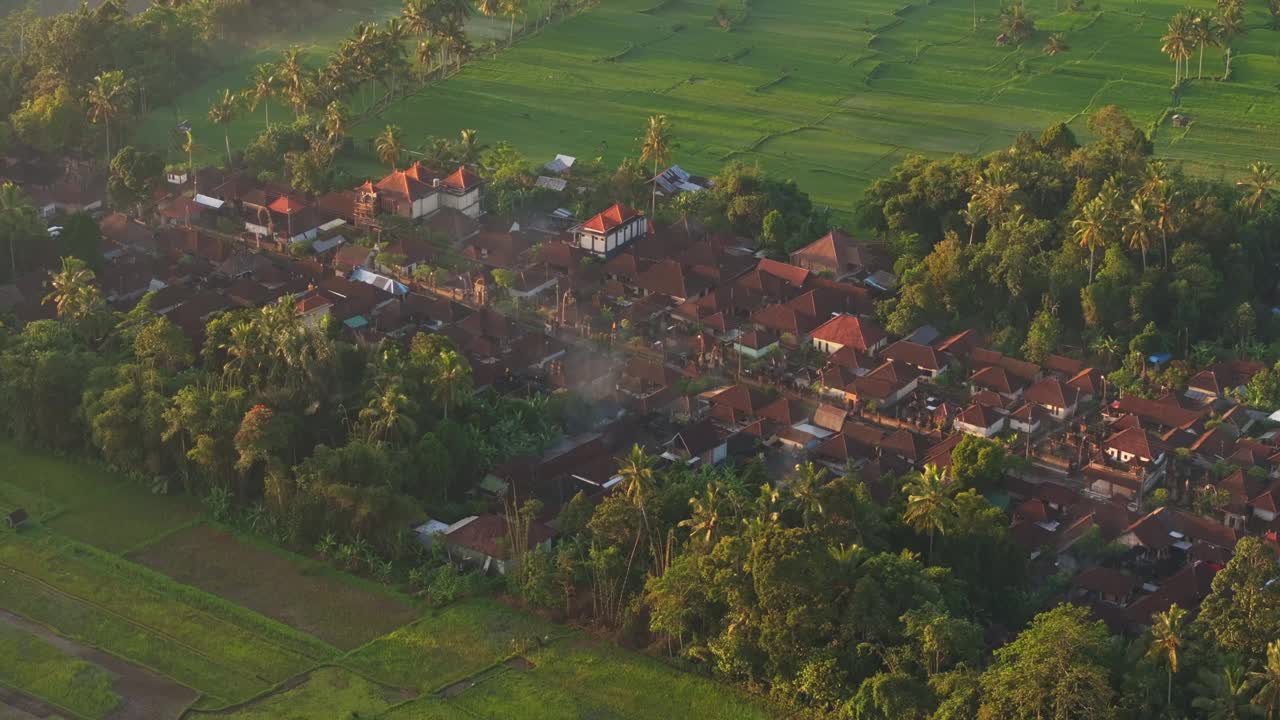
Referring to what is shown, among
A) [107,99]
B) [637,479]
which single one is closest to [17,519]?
[637,479]

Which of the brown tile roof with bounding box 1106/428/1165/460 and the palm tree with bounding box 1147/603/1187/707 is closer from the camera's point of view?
the palm tree with bounding box 1147/603/1187/707

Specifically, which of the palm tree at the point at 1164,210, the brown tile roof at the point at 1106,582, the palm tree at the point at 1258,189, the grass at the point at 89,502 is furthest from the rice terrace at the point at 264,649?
the palm tree at the point at 1258,189

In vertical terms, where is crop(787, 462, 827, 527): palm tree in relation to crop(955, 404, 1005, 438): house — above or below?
above

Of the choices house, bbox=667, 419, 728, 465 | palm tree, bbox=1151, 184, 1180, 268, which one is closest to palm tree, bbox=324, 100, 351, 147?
house, bbox=667, 419, 728, 465

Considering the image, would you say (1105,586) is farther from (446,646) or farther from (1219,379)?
(446,646)

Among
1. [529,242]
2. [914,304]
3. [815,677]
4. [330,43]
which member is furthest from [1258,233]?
[330,43]

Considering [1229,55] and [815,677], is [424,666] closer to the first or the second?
[815,677]

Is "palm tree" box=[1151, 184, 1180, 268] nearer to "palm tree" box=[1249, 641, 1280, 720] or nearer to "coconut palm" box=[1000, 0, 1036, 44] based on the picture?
"palm tree" box=[1249, 641, 1280, 720]
